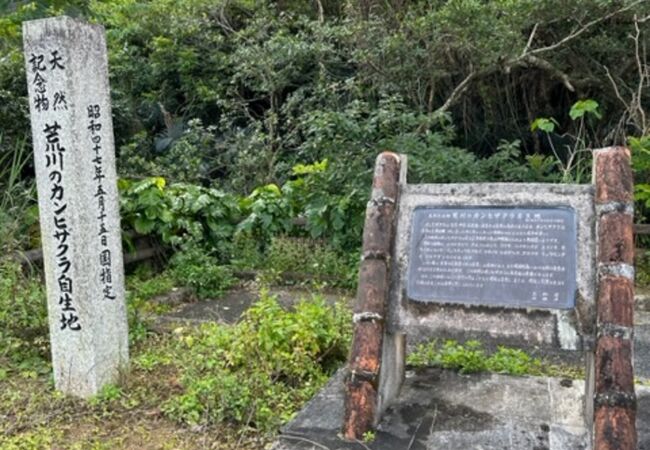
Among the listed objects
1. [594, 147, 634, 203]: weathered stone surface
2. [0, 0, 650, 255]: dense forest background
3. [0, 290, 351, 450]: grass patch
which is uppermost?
[0, 0, 650, 255]: dense forest background

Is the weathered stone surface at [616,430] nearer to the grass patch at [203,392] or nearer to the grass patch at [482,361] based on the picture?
the grass patch at [482,361]

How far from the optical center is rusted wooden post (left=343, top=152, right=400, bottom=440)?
2830mm

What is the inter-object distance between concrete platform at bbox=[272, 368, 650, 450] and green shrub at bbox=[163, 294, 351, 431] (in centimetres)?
23

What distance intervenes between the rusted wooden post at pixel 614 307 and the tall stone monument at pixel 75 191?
2675 mm

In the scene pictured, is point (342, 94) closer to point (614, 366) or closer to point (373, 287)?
point (373, 287)

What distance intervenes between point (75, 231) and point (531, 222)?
2462 millimetres

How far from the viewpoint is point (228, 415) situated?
3311 millimetres

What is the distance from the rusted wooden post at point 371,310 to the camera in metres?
2.83

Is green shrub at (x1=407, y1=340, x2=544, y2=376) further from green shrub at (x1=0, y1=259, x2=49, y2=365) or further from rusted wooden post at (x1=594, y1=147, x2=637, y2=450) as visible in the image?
green shrub at (x1=0, y1=259, x2=49, y2=365)

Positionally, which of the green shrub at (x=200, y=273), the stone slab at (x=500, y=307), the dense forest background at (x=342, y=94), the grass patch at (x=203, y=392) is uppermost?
the dense forest background at (x=342, y=94)

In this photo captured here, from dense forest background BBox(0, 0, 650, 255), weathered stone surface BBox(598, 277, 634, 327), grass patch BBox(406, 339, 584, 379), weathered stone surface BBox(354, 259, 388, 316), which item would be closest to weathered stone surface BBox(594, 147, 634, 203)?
weathered stone surface BBox(598, 277, 634, 327)

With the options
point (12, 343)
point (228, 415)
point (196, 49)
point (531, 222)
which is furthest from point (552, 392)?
point (196, 49)

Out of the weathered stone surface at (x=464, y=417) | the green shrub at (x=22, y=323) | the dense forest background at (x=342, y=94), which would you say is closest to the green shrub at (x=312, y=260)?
the dense forest background at (x=342, y=94)

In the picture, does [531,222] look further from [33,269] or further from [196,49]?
[196,49]
